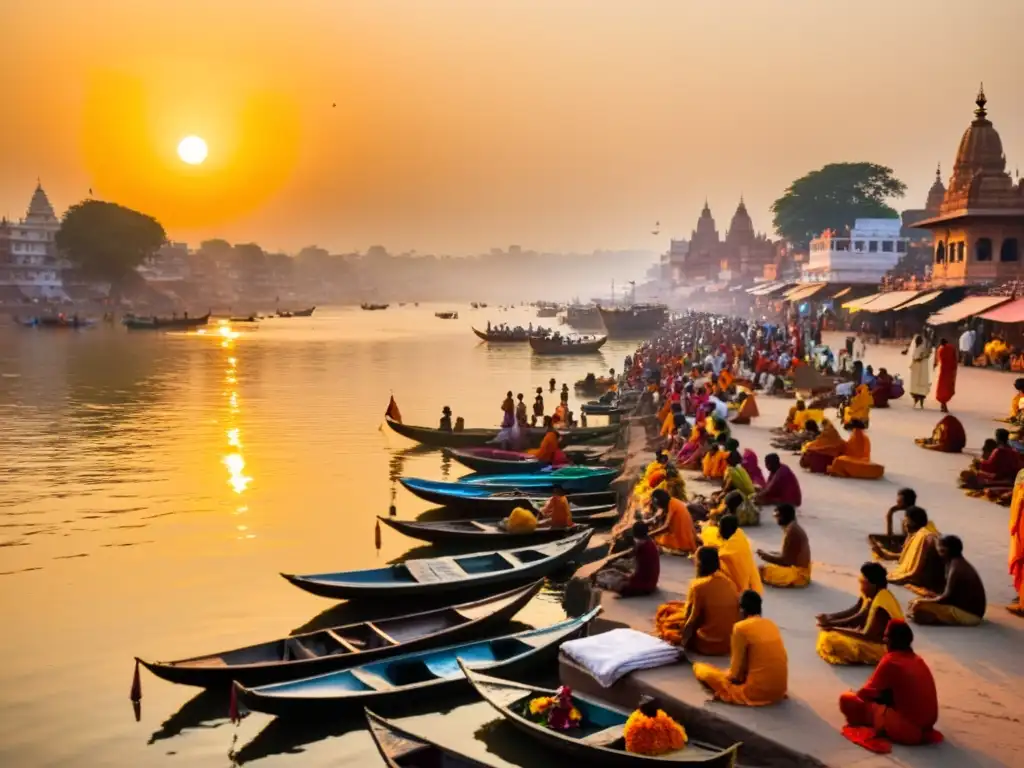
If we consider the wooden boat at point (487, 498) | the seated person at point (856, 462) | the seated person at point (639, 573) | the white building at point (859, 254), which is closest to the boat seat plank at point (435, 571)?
the seated person at point (639, 573)

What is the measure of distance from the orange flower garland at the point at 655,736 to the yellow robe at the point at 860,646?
1.85 metres

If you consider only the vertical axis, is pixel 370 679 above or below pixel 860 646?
below

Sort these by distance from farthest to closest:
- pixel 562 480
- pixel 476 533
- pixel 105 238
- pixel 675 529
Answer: pixel 105 238, pixel 562 480, pixel 476 533, pixel 675 529

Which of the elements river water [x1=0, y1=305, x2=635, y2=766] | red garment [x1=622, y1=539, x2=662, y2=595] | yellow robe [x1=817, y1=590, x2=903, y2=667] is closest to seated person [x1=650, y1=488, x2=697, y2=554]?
red garment [x1=622, y1=539, x2=662, y2=595]

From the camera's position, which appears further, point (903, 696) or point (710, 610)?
point (710, 610)

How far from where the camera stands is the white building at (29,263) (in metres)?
103

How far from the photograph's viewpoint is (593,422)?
106 feet

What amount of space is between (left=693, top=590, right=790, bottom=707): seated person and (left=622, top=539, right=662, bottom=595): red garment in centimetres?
266

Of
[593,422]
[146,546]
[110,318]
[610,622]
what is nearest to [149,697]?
[610,622]

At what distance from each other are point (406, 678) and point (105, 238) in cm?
9715

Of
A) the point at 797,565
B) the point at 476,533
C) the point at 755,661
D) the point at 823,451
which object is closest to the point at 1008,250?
the point at 823,451

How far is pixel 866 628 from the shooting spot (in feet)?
25.3

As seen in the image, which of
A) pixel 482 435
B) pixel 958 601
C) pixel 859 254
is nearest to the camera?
pixel 958 601

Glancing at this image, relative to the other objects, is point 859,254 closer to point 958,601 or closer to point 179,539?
point 179,539
